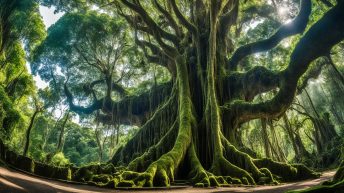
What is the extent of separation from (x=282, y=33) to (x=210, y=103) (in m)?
4.16

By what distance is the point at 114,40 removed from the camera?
61.9 feet

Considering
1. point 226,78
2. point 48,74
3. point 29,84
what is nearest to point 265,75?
point 226,78

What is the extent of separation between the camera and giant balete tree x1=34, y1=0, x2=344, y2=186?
9898 millimetres

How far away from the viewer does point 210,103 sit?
41.2 feet

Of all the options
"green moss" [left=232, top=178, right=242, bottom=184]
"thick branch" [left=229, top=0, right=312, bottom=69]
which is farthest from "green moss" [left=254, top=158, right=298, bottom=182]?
"thick branch" [left=229, top=0, right=312, bottom=69]

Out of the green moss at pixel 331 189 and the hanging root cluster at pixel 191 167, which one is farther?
the hanging root cluster at pixel 191 167

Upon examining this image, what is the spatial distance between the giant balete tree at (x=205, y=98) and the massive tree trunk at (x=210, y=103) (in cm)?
3

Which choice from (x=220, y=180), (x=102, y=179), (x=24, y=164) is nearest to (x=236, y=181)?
(x=220, y=180)

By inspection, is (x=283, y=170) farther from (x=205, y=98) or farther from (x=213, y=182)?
(x=205, y=98)

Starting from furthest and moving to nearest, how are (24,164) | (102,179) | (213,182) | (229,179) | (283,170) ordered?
(283,170) < (229,179) < (213,182) < (102,179) < (24,164)

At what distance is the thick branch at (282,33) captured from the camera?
395 inches

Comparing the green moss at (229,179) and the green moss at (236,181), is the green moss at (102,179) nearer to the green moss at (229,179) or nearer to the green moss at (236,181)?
the green moss at (229,179)

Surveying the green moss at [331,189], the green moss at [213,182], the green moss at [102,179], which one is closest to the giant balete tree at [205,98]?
the green moss at [213,182]

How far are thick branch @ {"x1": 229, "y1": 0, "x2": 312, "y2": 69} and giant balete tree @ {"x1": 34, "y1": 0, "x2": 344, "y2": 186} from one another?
0.04 metres
